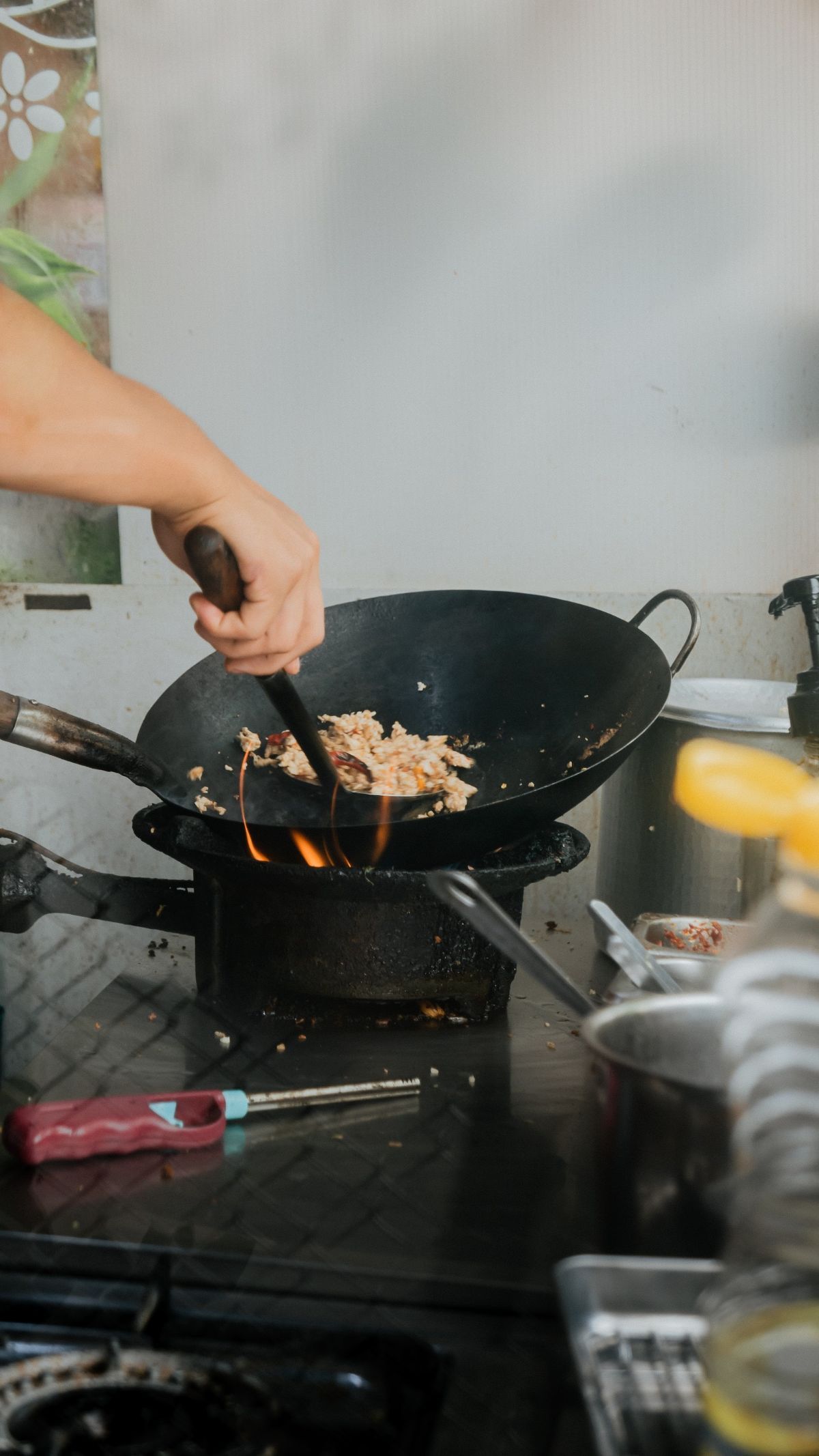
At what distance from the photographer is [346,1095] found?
0.96 meters

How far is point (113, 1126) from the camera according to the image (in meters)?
0.84

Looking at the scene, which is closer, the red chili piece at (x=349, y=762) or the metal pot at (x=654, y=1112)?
the metal pot at (x=654, y=1112)

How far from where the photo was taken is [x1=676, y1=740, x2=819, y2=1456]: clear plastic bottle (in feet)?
1.35

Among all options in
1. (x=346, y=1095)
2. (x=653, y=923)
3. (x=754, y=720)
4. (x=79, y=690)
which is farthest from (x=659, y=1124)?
(x=79, y=690)

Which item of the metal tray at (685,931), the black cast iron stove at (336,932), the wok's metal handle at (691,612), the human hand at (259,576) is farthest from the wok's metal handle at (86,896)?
the wok's metal handle at (691,612)

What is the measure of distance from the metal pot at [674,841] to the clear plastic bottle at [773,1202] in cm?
85

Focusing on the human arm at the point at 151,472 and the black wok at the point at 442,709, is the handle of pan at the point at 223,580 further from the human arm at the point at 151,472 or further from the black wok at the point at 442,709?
the black wok at the point at 442,709

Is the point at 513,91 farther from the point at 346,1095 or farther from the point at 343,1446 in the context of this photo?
the point at 343,1446

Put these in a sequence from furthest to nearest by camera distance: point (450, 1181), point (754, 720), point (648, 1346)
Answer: point (754, 720)
point (450, 1181)
point (648, 1346)

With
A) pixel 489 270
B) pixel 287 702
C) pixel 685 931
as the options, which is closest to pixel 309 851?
pixel 287 702

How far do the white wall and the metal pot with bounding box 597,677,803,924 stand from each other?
0.49 meters

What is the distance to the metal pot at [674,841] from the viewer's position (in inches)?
52.2

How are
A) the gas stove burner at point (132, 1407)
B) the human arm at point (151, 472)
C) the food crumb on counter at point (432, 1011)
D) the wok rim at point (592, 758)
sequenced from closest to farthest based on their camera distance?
the gas stove burner at point (132, 1407)
the human arm at point (151, 472)
the wok rim at point (592, 758)
the food crumb on counter at point (432, 1011)

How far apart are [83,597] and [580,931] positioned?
1.04 metres
